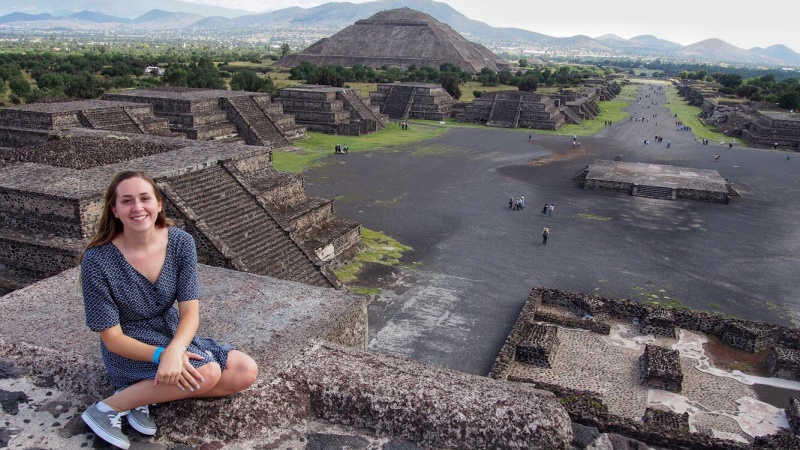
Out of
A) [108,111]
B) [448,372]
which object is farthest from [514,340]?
[108,111]

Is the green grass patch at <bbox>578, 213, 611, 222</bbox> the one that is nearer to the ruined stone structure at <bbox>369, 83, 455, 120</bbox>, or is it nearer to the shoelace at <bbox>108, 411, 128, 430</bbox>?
the shoelace at <bbox>108, 411, 128, 430</bbox>

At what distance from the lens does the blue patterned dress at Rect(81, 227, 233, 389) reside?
140 inches

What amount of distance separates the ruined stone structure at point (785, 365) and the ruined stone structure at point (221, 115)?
27.5 meters

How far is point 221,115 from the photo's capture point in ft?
112

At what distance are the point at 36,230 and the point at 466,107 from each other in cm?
4818

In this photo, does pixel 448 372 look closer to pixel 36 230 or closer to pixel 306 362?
pixel 306 362

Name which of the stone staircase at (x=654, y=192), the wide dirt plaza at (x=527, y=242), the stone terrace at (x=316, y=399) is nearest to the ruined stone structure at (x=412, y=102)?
the wide dirt plaza at (x=527, y=242)

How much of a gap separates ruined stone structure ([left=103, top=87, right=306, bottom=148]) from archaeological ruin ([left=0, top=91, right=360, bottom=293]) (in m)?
10.3

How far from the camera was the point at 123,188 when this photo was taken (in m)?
3.60

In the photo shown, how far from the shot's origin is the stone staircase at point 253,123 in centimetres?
3406

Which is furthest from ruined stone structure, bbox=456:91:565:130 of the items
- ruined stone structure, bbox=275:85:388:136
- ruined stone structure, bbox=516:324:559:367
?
ruined stone structure, bbox=516:324:559:367

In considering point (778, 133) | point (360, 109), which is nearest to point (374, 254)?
point (360, 109)

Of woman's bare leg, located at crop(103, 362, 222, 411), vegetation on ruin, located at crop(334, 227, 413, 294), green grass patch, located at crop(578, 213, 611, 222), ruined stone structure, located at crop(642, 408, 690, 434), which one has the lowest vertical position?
vegetation on ruin, located at crop(334, 227, 413, 294)

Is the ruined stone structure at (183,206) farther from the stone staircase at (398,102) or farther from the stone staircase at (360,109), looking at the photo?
the stone staircase at (398,102)
